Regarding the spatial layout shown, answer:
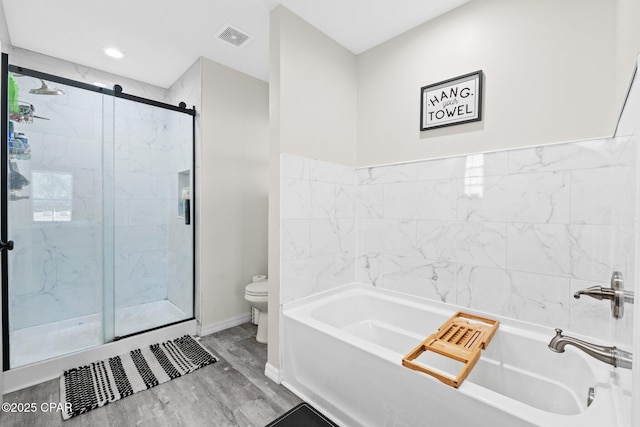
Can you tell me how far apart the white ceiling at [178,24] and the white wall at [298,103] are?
13 centimetres

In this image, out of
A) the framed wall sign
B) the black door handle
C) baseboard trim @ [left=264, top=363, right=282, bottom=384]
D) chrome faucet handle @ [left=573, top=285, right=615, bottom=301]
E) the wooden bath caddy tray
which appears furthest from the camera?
baseboard trim @ [left=264, top=363, right=282, bottom=384]

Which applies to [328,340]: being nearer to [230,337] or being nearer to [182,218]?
[230,337]

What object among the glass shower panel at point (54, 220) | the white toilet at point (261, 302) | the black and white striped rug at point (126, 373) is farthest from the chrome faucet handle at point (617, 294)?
the glass shower panel at point (54, 220)

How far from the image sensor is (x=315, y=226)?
7.11ft

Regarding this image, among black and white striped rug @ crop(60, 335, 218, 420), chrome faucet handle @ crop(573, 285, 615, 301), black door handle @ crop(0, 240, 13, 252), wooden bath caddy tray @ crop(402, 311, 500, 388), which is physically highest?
black door handle @ crop(0, 240, 13, 252)

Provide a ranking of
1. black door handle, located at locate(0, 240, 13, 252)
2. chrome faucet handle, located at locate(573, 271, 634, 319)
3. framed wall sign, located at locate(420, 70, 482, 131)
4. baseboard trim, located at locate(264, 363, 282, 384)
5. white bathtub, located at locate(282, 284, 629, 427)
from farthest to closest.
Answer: baseboard trim, located at locate(264, 363, 282, 384) < framed wall sign, located at locate(420, 70, 482, 131) < black door handle, located at locate(0, 240, 13, 252) < white bathtub, located at locate(282, 284, 629, 427) < chrome faucet handle, located at locate(573, 271, 634, 319)

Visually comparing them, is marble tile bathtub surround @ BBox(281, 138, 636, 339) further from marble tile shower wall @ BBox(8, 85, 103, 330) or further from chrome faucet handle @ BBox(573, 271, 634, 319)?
marble tile shower wall @ BBox(8, 85, 103, 330)

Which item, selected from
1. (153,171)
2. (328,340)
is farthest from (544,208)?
(153,171)

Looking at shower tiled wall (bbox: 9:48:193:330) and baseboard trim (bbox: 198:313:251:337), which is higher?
shower tiled wall (bbox: 9:48:193:330)

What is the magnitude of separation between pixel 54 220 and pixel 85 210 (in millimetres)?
215

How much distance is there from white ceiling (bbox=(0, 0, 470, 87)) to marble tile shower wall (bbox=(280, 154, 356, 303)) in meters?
1.06

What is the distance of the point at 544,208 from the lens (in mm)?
1604

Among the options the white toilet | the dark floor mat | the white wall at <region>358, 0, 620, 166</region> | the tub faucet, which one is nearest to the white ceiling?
the white wall at <region>358, 0, 620, 166</region>

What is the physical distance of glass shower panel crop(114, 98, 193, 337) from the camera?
2.52 metres
